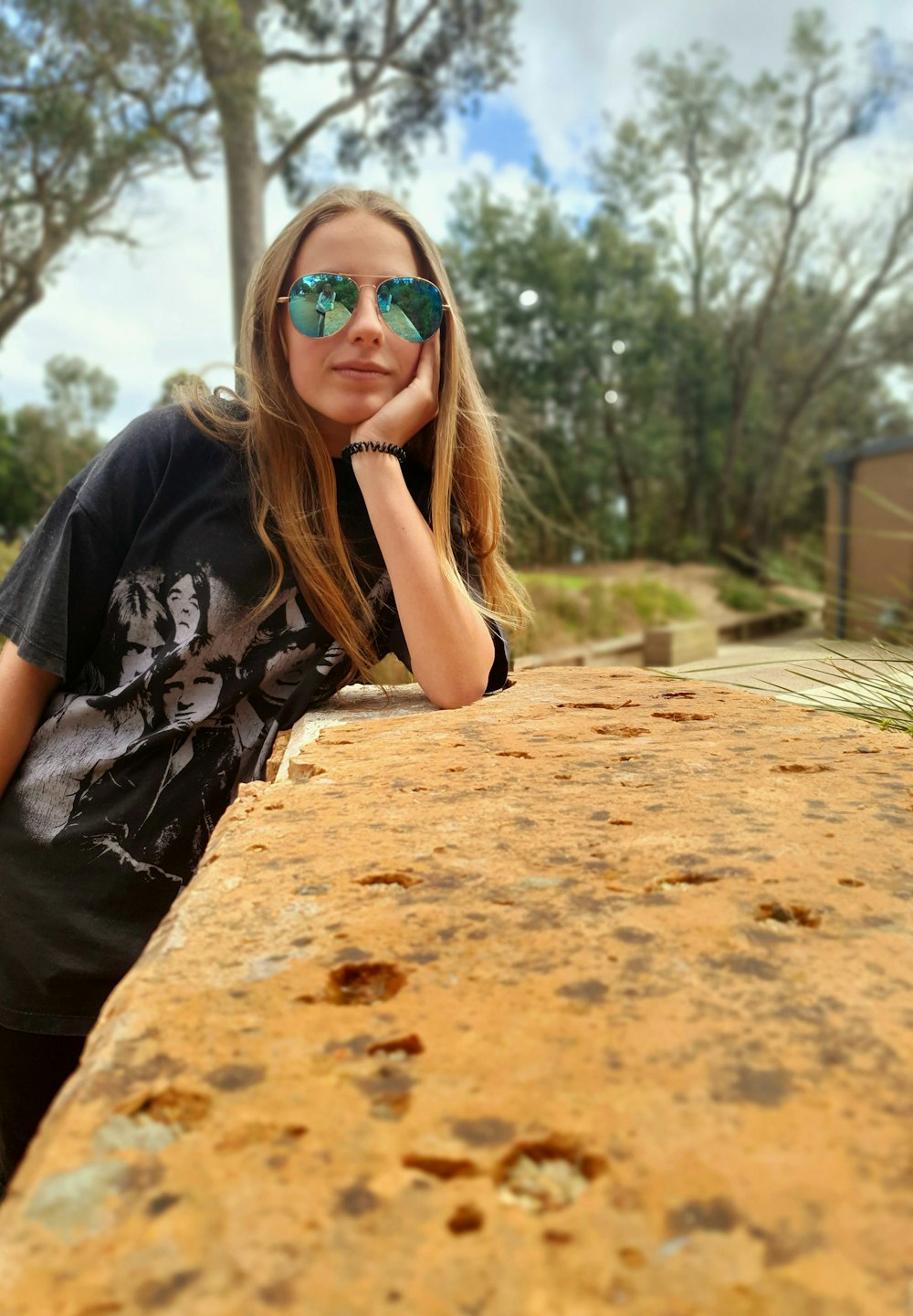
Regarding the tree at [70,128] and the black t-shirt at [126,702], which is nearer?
the black t-shirt at [126,702]

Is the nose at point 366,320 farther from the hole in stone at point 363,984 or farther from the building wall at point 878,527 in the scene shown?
the building wall at point 878,527

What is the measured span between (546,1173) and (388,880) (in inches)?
16.6

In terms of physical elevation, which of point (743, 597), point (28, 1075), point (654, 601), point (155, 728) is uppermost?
point (155, 728)

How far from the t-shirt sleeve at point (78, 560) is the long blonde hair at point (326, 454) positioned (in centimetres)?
18

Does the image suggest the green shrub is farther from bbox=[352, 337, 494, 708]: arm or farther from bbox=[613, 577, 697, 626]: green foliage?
A: bbox=[613, 577, 697, 626]: green foliage

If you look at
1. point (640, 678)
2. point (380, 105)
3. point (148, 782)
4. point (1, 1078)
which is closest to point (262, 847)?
point (148, 782)

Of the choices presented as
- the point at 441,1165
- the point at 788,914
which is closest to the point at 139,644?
the point at 788,914

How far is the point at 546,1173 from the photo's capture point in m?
0.60

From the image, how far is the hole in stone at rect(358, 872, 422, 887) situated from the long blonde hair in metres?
1.04

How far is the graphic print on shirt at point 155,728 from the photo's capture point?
190 cm

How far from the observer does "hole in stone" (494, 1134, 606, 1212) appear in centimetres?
58

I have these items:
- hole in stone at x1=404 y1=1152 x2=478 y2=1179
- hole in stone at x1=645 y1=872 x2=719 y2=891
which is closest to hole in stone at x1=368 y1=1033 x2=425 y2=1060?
hole in stone at x1=404 y1=1152 x2=478 y2=1179

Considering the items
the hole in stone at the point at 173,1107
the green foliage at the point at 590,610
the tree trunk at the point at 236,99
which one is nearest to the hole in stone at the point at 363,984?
the hole in stone at the point at 173,1107

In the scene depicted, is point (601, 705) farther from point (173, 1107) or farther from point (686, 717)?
point (173, 1107)
